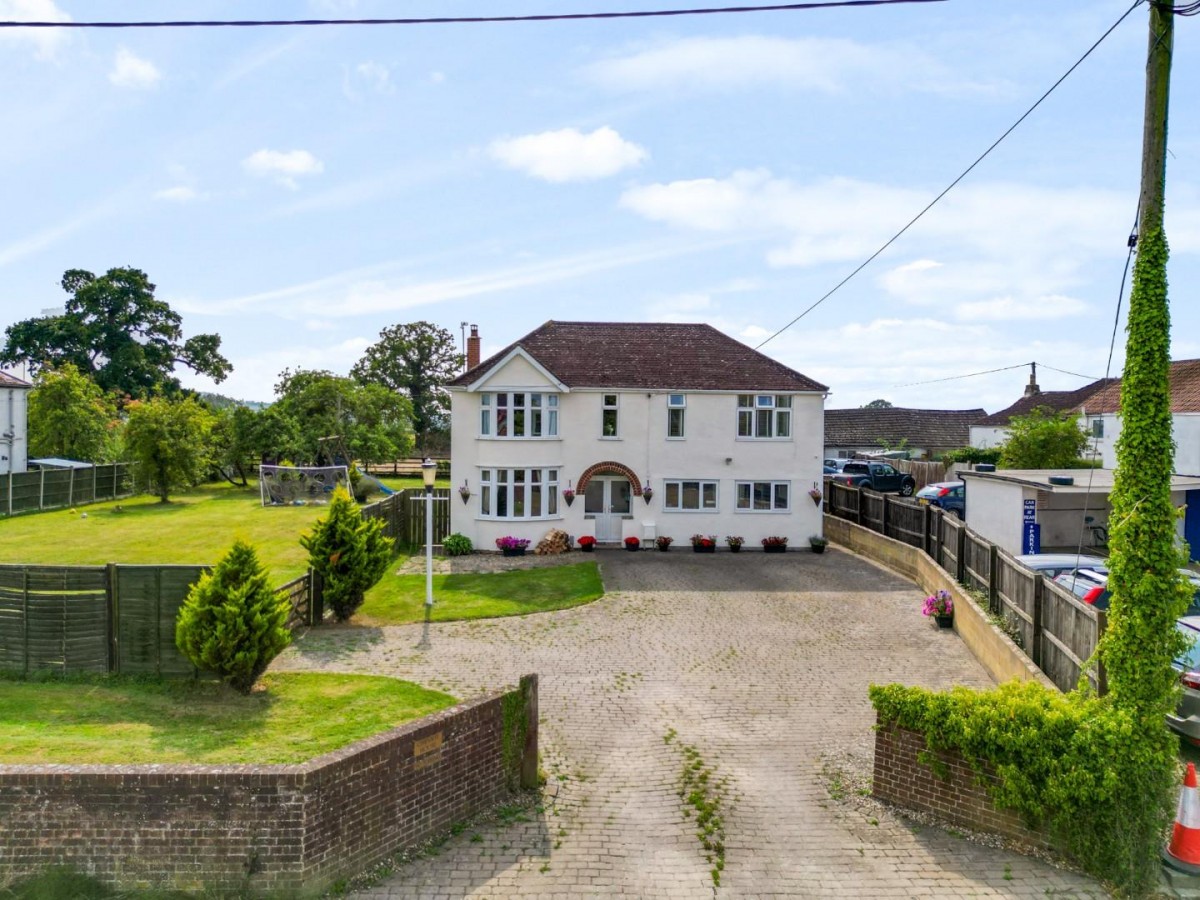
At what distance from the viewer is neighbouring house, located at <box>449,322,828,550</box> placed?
26.9 meters

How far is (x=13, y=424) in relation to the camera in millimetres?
40406

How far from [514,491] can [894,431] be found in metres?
44.0

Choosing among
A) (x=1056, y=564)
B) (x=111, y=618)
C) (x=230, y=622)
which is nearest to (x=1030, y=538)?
(x=1056, y=564)

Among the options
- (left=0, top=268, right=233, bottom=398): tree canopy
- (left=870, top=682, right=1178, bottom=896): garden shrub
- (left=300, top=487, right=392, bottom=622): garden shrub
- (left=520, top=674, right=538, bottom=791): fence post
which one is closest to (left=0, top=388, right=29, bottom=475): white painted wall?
(left=0, top=268, right=233, bottom=398): tree canopy

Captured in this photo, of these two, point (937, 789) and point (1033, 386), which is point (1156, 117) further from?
point (1033, 386)

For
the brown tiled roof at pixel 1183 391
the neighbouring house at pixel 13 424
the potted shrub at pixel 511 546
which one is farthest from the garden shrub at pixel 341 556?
the neighbouring house at pixel 13 424

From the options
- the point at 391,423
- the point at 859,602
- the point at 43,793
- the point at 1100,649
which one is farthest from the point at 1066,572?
the point at 391,423

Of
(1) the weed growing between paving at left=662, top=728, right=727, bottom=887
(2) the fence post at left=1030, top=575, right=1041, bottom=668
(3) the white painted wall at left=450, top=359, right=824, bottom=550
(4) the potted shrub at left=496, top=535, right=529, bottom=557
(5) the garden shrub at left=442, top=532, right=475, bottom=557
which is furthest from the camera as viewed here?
(3) the white painted wall at left=450, top=359, right=824, bottom=550

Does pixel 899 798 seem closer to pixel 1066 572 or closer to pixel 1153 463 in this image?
pixel 1153 463

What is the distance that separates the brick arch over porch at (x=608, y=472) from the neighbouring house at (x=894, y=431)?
35.7m

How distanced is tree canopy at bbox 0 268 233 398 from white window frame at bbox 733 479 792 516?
51960 millimetres

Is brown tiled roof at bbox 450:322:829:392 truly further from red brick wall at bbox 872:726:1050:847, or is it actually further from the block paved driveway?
red brick wall at bbox 872:726:1050:847

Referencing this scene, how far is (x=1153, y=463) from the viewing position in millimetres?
8430

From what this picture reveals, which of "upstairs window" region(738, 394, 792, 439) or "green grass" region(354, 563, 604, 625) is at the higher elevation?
"upstairs window" region(738, 394, 792, 439)
